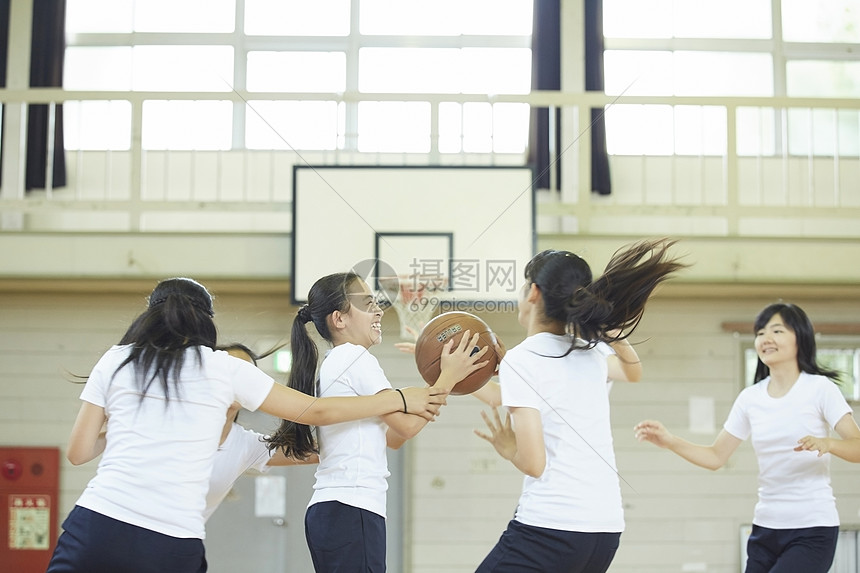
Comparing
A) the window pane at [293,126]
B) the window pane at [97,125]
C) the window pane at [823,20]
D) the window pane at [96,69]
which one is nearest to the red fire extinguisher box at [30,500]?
the window pane at [97,125]

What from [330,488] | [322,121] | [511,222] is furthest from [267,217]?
[330,488]

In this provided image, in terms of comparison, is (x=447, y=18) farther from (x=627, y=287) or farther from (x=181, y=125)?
(x=627, y=287)

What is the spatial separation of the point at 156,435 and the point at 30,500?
3473mm

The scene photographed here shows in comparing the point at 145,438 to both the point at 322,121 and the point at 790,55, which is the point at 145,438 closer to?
the point at 322,121

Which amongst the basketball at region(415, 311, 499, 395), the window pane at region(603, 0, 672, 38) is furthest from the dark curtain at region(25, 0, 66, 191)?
the basketball at region(415, 311, 499, 395)

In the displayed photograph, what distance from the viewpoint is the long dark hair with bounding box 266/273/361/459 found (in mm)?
1746

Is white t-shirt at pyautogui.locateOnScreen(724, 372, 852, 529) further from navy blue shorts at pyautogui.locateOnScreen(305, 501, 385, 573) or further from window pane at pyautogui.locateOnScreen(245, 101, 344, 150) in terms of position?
window pane at pyautogui.locateOnScreen(245, 101, 344, 150)

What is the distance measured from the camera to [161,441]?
1443 mm

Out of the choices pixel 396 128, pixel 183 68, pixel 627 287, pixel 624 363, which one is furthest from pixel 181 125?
pixel 627 287

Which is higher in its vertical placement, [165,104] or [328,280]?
[165,104]

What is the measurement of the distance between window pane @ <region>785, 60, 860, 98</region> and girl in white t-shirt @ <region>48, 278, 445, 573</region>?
4.65 m

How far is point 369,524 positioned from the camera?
1.57m

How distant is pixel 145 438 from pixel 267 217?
9.64 feet

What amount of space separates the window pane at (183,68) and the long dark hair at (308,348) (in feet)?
9.55
